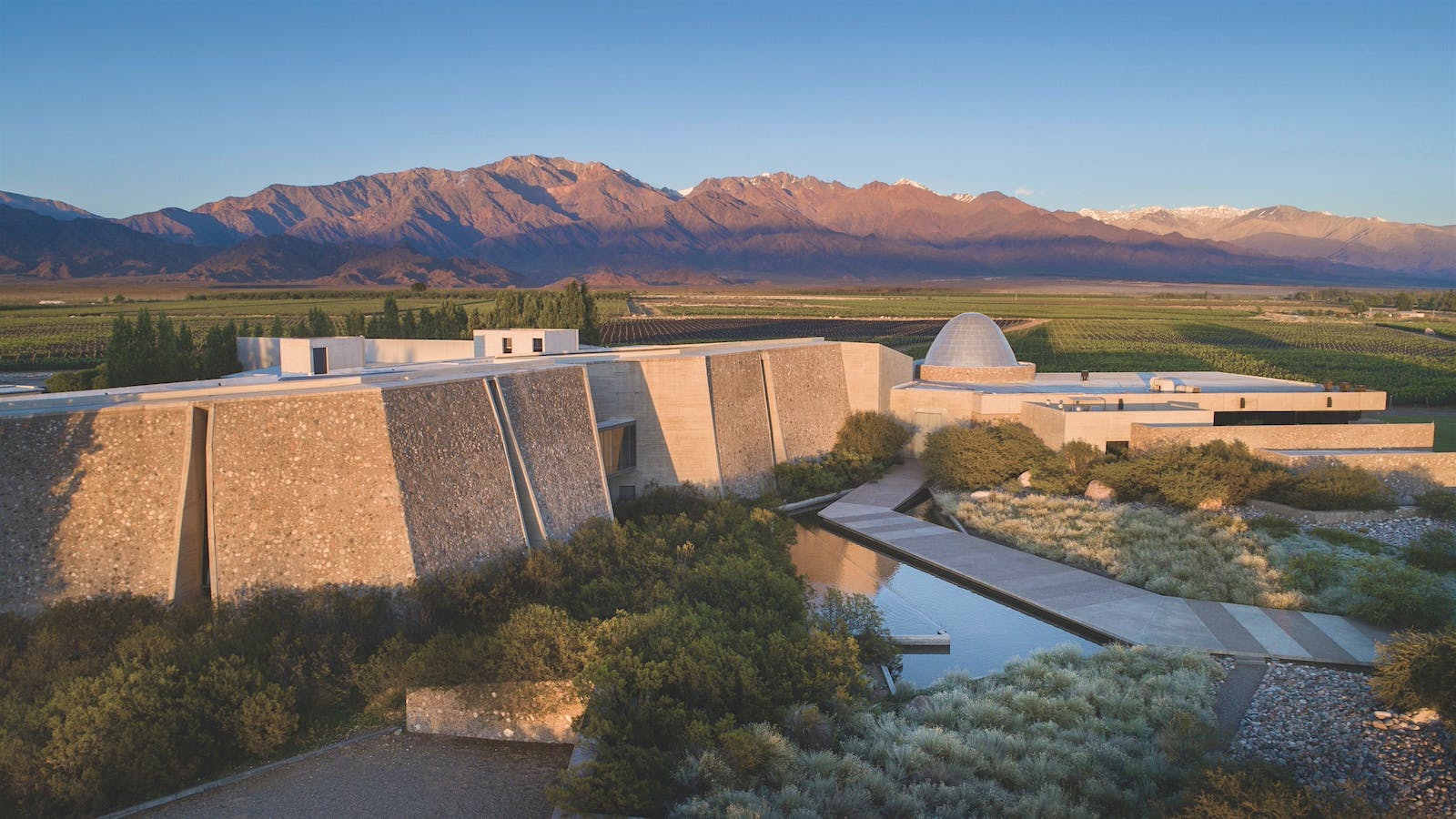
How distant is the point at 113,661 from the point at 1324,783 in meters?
14.8

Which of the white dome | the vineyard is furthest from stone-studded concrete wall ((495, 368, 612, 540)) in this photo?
the vineyard

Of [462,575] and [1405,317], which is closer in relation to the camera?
[462,575]

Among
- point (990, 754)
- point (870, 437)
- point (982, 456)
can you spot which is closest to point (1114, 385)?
point (982, 456)

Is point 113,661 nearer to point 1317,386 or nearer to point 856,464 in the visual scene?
point 856,464

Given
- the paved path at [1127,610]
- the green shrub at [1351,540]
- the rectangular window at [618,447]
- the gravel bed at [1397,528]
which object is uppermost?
the rectangular window at [618,447]

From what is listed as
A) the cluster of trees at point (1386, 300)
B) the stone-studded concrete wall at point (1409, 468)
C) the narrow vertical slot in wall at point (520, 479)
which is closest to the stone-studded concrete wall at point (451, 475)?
the narrow vertical slot in wall at point (520, 479)

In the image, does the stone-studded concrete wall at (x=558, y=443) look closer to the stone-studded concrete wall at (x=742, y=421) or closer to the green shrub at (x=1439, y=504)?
the stone-studded concrete wall at (x=742, y=421)

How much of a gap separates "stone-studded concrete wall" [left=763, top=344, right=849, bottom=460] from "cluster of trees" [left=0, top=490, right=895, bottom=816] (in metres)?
13.9

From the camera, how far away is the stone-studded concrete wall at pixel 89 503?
43.8ft

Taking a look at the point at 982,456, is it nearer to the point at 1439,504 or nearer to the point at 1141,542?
the point at 1141,542

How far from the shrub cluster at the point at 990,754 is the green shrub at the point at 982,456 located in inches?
565

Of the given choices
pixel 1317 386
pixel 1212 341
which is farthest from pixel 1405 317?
pixel 1317 386

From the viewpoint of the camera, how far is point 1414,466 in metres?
26.6

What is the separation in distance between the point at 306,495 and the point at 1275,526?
21.4 meters
